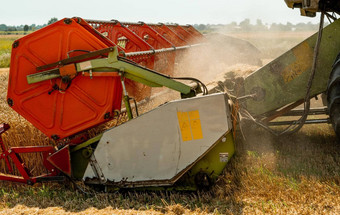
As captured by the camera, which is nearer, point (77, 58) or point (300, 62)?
point (77, 58)

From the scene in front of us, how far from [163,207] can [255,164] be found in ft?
4.41

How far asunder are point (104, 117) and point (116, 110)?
0.48 ft

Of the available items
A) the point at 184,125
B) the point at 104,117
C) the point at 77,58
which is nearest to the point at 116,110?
the point at 104,117

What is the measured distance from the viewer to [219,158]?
3.82m

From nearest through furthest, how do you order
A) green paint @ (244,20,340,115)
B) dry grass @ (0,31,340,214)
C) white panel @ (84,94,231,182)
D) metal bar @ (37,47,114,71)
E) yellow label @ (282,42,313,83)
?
dry grass @ (0,31,340,214), white panel @ (84,94,231,182), metal bar @ (37,47,114,71), green paint @ (244,20,340,115), yellow label @ (282,42,313,83)

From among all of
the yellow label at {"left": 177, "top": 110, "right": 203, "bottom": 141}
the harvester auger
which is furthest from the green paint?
the yellow label at {"left": 177, "top": 110, "right": 203, "bottom": 141}

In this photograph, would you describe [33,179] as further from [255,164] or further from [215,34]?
[215,34]

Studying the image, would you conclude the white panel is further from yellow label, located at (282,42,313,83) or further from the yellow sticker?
yellow label, located at (282,42,313,83)

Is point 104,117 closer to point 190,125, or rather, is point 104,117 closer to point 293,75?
point 190,125

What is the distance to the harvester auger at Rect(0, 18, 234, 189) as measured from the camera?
3678 mm

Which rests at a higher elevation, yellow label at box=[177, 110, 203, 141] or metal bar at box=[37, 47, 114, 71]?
metal bar at box=[37, 47, 114, 71]

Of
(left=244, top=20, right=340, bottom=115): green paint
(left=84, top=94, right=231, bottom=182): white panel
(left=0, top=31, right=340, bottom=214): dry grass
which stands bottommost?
(left=0, top=31, right=340, bottom=214): dry grass

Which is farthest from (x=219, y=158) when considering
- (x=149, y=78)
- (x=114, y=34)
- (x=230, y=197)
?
(x=114, y=34)

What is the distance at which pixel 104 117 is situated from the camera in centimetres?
411
